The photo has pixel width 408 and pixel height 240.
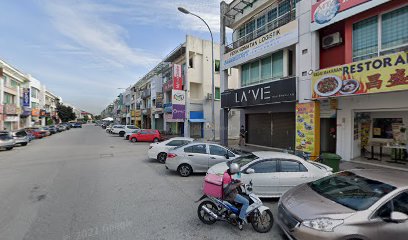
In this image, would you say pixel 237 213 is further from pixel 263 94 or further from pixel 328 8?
pixel 328 8

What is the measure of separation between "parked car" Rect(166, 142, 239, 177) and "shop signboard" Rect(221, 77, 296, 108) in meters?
4.94

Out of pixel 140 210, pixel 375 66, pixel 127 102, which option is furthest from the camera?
pixel 127 102

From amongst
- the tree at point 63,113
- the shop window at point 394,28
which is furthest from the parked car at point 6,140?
the tree at point 63,113

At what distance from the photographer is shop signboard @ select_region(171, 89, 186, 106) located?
23.1 m

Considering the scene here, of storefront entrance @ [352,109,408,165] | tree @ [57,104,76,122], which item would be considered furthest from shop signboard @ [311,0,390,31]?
tree @ [57,104,76,122]

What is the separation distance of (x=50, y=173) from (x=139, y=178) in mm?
3996

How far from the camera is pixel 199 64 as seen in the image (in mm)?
26969

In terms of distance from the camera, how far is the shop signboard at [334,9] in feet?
28.6

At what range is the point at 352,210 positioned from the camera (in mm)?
3633

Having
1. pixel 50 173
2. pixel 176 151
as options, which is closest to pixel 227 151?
pixel 176 151

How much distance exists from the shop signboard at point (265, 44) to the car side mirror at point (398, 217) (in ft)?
32.9

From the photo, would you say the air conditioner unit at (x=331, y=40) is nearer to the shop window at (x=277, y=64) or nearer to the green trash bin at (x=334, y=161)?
the shop window at (x=277, y=64)

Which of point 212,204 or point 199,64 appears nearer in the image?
point 212,204

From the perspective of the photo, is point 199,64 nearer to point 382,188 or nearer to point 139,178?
point 139,178
